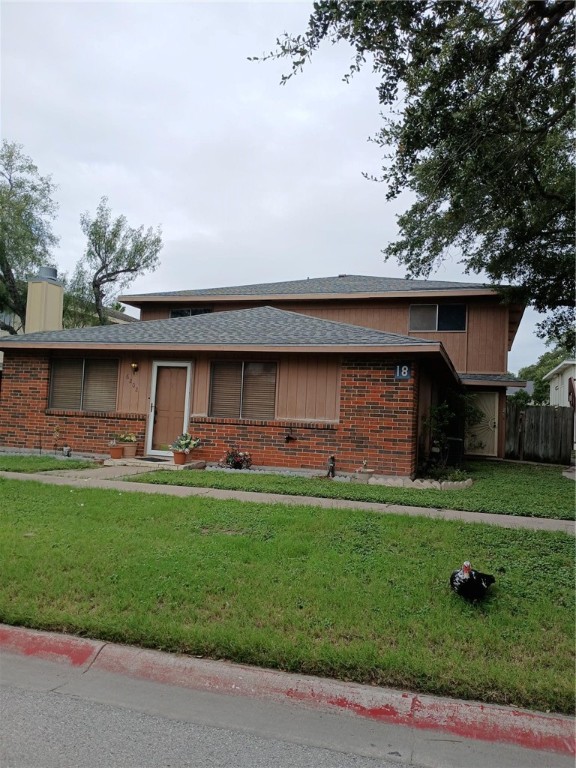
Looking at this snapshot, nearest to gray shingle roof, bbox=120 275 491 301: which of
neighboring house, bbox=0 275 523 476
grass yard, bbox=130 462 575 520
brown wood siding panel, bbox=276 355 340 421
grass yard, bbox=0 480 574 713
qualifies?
neighboring house, bbox=0 275 523 476

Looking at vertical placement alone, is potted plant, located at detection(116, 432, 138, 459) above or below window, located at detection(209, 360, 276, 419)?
below

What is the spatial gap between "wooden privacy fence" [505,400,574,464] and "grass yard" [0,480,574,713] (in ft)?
40.7

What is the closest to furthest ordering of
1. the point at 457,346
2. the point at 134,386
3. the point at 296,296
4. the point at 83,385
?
1. the point at 134,386
2. the point at 83,385
3. the point at 457,346
4. the point at 296,296

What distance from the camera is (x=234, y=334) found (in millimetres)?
12203

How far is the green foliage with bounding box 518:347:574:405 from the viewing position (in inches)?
1420

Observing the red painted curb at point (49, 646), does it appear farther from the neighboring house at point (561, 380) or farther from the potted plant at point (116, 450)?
the neighboring house at point (561, 380)

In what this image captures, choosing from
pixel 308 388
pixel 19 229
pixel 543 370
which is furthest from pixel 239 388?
pixel 543 370

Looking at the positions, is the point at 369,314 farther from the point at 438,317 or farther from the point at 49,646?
the point at 49,646

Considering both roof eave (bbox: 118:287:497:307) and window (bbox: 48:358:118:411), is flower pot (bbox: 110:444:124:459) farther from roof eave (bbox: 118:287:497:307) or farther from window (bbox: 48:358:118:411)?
roof eave (bbox: 118:287:497:307)

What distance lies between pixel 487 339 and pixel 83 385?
36.9ft

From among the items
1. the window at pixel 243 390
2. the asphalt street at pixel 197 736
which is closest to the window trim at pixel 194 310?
the window at pixel 243 390

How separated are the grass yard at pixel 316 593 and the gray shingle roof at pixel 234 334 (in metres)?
5.22

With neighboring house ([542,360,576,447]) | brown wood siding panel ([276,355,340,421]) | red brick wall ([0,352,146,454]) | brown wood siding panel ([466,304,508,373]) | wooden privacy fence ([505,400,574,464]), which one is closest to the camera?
brown wood siding panel ([276,355,340,421])

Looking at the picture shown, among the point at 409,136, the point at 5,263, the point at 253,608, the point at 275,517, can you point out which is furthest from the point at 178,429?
the point at 5,263
